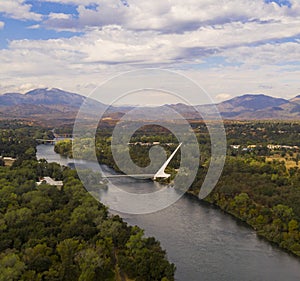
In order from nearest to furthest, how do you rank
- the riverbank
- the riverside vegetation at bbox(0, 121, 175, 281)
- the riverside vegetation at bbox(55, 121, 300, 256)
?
the riverside vegetation at bbox(0, 121, 175, 281) < the riverbank < the riverside vegetation at bbox(55, 121, 300, 256)

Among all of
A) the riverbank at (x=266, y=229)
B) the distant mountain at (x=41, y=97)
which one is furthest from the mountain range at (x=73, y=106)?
the riverbank at (x=266, y=229)

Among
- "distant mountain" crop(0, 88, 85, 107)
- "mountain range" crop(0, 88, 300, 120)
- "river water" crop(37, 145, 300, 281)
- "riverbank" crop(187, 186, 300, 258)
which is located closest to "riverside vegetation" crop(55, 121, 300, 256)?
"riverbank" crop(187, 186, 300, 258)

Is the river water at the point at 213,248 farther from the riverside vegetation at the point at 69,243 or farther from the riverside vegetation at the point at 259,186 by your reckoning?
the riverside vegetation at the point at 69,243

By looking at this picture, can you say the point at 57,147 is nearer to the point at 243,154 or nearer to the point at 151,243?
the point at 243,154

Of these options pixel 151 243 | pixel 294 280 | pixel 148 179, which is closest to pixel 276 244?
pixel 294 280

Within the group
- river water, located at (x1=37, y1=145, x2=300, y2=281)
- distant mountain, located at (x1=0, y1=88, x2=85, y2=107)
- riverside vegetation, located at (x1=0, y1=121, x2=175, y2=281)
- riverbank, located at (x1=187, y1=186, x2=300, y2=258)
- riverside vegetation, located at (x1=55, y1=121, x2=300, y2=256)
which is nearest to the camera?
riverside vegetation, located at (x1=0, y1=121, x2=175, y2=281)

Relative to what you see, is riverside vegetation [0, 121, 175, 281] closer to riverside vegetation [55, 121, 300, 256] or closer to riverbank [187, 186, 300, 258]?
riverbank [187, 186, 300, 258]

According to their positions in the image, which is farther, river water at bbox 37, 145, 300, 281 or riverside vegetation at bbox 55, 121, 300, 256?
riverside vegetation at bbox 55, 121, 300, 256

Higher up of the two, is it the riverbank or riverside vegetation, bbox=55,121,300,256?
riverside vegetation, bbox=55,121,300,256
